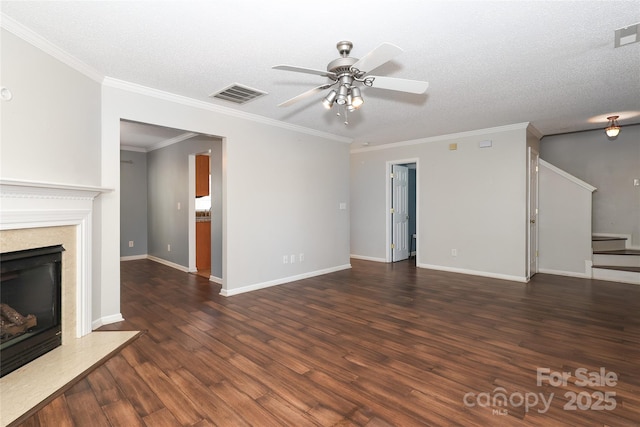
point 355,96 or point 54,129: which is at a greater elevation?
point 355,96

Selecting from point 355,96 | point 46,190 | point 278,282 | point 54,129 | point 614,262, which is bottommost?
point 278,282

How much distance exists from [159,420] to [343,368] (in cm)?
126

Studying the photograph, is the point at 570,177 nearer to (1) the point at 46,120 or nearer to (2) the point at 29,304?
(1) the point at 46,120

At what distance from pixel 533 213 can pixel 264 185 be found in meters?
4.69

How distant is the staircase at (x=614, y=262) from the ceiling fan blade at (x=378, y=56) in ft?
18.4

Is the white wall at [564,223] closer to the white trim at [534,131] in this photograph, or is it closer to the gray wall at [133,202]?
the white trim at [534,131]

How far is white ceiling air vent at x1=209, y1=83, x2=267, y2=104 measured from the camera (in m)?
3.51

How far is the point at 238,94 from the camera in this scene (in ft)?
12.2

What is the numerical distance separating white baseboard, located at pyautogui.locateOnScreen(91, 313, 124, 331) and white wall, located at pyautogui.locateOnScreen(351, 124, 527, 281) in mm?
5064

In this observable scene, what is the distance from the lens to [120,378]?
7.57 feet

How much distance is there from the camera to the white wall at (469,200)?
5230 millimetres

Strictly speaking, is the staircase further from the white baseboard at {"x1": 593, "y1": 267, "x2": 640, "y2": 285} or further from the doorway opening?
the doorway opening

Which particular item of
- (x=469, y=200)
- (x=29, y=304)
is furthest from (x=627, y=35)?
(x=29, y=304)

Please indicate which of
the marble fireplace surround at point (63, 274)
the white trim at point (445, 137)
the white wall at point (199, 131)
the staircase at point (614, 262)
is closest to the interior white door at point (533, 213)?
the white trim at point (445, 137)
